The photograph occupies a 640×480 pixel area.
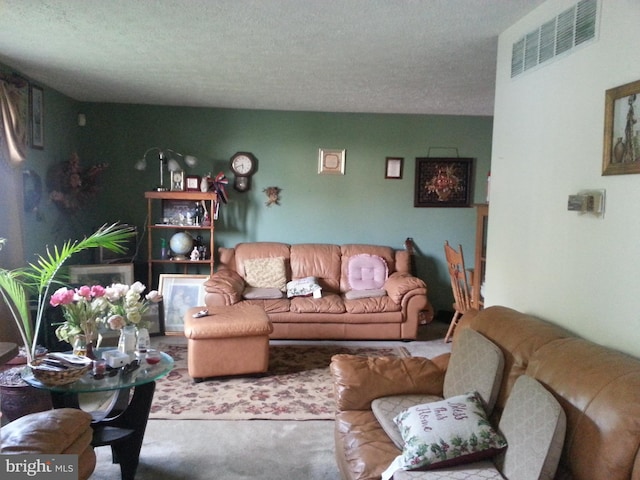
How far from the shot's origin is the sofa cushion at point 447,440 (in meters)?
1.67

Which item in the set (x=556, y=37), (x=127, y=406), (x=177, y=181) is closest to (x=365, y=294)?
(x=177, y=181)

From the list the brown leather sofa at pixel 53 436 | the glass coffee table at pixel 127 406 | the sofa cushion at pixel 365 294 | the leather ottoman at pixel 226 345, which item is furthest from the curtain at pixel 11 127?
the sofa cushion at pixel 365 294

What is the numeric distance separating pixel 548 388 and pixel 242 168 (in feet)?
13.9

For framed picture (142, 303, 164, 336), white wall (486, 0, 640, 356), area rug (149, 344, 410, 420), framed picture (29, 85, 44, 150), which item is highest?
framed picture (29, 85, 44, 150)

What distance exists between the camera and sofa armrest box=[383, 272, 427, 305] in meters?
4.56

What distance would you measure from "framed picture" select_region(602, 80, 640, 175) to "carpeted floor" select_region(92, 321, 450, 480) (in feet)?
6.19

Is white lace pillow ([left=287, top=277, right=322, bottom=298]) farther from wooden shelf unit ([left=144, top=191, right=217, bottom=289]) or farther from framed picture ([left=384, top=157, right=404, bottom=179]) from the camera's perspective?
framed picture ([left=384, top=157, right=404, bottom=179])

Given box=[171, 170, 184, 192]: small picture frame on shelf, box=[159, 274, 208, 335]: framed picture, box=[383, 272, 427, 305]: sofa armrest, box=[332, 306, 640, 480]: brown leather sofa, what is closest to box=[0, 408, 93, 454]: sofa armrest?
box=[332, 306, 640, 480]: brown leather sofa

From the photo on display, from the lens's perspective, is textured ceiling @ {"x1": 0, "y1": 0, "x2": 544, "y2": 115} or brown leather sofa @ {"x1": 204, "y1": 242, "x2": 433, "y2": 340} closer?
textured ceiling @ {"x1": 0, "y1": 0, "x2": 544, "y2": 115}

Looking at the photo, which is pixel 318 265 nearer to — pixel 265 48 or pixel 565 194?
pixel 265 48

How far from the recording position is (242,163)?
532cm

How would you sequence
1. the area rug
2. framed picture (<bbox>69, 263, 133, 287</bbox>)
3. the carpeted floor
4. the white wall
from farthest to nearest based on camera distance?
framed picture (<bbox>69, 263, 133, 287</bbox>) → the area rug → the carpeted floor → the white wall

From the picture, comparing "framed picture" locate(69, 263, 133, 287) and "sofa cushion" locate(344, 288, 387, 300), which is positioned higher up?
"framed picture" locate(69, 263, 133, 287)

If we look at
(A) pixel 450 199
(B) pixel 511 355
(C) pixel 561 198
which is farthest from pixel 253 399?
(A) pixel 450 199
